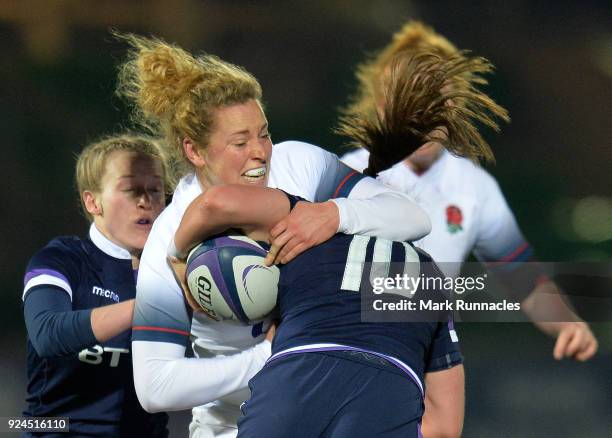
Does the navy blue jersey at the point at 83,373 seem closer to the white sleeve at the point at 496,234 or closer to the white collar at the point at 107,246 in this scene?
the white collar at the point at 107,246

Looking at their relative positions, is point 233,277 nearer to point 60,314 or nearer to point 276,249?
point 276,249

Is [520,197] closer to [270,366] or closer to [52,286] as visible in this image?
[52,286]

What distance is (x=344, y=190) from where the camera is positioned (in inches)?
110

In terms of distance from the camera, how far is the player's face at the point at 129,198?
3264mm

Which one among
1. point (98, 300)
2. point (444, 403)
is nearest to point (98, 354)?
point (98, 300)

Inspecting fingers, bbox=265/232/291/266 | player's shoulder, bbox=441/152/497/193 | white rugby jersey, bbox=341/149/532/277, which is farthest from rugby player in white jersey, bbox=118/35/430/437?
player's shoulder, bbox=441/152/497/193

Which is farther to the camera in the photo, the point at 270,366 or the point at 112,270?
the point at 112,270

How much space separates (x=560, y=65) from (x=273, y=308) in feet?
12.7

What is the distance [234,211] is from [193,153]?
0.65m

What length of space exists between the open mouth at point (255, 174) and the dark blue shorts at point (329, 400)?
2.36ft

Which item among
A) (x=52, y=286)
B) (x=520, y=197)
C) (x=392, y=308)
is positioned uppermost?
(x=520, y=197)

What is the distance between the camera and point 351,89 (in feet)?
17.9

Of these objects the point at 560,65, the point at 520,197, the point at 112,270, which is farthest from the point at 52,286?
the point at 560,65

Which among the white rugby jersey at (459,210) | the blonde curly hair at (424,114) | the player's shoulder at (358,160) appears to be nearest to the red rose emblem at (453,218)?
the white rugby jersey at (459,210)
